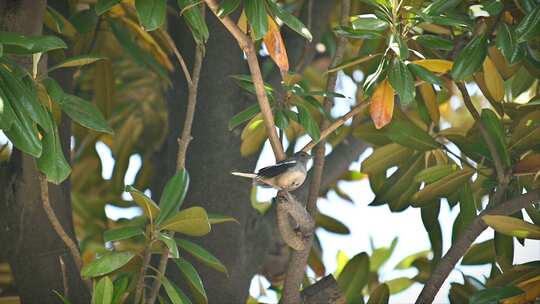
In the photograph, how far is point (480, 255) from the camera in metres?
2.09

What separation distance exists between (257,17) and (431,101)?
61cm

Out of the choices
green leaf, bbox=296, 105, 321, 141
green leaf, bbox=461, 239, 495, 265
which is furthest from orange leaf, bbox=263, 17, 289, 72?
green leaf, bbox=461, 239, 495, 265

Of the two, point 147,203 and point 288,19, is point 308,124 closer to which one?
point 288,19

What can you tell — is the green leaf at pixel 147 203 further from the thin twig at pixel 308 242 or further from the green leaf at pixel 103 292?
the thin twig at pixel 308 242

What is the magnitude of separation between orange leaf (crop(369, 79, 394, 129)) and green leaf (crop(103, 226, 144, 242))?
0.44 m

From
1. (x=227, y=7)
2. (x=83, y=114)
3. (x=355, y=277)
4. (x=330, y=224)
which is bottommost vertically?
(x=330, y=224)

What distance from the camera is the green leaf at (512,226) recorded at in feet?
5.23

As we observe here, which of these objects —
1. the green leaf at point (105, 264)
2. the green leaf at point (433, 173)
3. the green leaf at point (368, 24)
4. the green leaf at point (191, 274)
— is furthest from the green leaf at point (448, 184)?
the green leaf at point (105, 264)

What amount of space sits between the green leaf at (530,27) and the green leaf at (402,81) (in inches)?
7.5

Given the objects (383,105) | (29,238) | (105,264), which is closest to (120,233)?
(105,264)

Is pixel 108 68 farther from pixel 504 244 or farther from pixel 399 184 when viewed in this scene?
pixel 504 244

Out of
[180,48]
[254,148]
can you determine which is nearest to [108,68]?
[180,48]

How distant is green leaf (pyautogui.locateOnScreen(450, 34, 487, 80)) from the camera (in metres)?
1.63

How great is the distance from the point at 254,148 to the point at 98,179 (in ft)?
2.85
